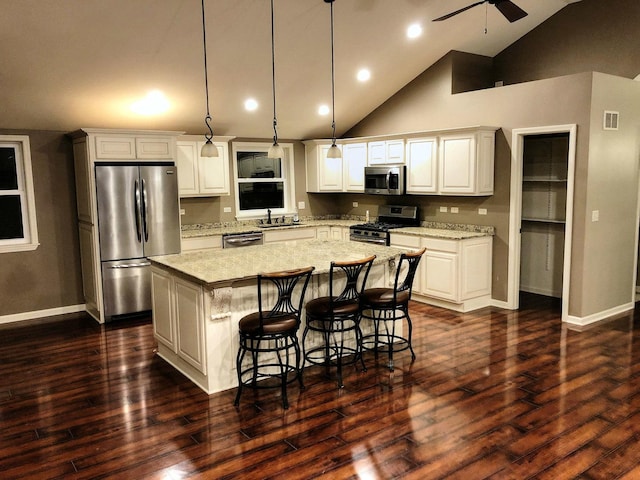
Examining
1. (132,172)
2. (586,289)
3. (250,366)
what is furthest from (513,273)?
(132,172)

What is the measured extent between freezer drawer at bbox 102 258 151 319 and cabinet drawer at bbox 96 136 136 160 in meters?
1.19

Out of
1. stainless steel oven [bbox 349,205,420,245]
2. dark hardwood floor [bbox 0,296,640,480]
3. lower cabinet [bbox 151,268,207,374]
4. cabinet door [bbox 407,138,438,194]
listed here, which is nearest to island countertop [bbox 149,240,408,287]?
lower cabinet [bbox 151,268,207,374]

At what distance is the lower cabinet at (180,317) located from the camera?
3838 mm

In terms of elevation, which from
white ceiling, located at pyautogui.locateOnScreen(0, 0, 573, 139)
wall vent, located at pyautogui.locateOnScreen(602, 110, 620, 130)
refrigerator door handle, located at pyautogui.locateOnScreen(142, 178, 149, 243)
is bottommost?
refrigerator door handle, located at pyautogui.locateOnScreen(142, 178, 149, 243)

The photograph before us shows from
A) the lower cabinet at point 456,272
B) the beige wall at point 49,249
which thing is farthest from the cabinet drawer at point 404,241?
the beige wall at point 49,249

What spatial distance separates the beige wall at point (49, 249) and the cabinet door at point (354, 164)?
372 centimetres

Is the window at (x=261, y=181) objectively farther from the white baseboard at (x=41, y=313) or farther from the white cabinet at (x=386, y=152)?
the white baseboard at (x=41, y=313)

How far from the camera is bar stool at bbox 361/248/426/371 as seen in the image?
4160 millimetres

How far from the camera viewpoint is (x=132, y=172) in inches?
229

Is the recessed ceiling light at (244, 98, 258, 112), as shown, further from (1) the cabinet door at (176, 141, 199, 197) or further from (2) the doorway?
(2) the doorway

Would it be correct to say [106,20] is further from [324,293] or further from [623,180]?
[623,180]

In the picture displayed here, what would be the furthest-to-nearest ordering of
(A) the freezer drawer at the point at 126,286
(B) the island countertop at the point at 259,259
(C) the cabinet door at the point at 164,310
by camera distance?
(A) the freezer drawer at the point at 126,286 → (C) the cabinet door at the point at 164,310 → (B) the island countertop at the point at 259,259

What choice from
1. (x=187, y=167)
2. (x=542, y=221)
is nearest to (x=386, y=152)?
(x=542, y=221)

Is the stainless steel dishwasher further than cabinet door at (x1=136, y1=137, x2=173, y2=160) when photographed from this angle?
Yes
